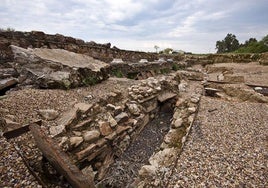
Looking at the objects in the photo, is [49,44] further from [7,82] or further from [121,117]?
[121,117]

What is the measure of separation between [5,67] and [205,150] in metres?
4.71

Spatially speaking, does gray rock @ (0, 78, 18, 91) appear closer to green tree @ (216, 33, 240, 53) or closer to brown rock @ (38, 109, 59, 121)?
brown rock @ (38, 109, 59, 121)

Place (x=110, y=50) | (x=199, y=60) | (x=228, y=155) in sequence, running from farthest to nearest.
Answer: (x=199, y=60), (x=110, y=50), (x=228, y=155)

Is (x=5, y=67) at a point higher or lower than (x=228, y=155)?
higher

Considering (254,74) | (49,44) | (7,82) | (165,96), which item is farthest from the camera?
(254,74)

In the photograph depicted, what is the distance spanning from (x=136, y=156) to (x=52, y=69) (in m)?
2.68

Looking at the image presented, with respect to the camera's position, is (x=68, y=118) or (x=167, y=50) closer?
(x=68, y=118)

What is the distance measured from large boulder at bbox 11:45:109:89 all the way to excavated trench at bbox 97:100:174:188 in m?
1.98

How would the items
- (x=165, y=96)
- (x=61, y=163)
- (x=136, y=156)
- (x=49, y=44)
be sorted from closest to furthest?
(x=61, y=163)
(x=136, y=156)
(x=165, y=96)
(x=49, y=44)

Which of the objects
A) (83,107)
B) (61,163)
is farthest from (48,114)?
(61,163)

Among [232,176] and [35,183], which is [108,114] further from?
[232,176]

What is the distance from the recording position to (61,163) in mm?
1990

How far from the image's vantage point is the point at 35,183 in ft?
5.83

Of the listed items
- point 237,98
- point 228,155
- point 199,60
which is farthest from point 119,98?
point 199,60
